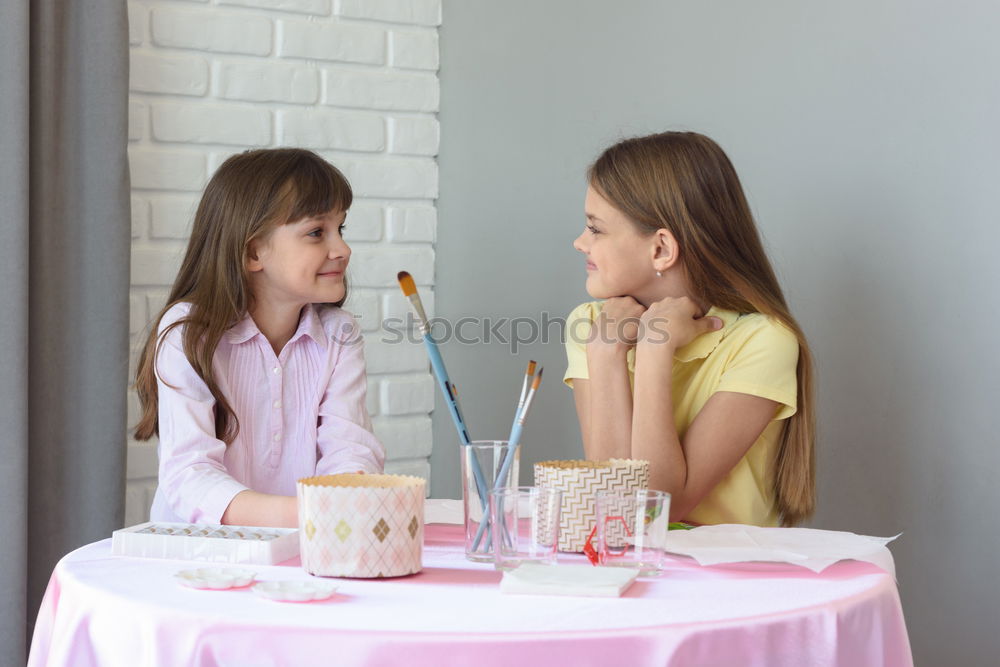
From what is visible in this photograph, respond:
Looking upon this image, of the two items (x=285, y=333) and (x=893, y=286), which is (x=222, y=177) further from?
(x=893, y=286)

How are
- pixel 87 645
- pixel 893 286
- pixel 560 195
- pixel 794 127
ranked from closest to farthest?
pixel 87 645 < pixel 893 286 < pixel 794 127 < pixel 560 195

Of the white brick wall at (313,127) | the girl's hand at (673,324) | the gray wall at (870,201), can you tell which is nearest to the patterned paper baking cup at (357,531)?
the girl's hand at (673,324)

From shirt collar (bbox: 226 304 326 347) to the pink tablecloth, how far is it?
65 cm

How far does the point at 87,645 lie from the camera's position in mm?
788

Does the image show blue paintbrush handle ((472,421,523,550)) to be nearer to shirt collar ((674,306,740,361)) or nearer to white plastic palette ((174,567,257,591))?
white plastic palette ((174,567,257,591))

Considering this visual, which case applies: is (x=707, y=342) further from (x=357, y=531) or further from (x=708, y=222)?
(x=357, y=531)

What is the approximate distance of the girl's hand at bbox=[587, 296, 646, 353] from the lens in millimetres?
1394

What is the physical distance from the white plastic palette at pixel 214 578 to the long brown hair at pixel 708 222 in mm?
787

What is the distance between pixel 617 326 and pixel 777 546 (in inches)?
20.5

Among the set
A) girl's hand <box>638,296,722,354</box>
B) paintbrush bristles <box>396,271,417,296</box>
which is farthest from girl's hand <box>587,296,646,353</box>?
paintbrush bristles <box>396,271,417,296</box>

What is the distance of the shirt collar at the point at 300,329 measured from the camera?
4.93 feet

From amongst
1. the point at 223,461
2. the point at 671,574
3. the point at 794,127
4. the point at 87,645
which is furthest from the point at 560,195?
the point at 87,645

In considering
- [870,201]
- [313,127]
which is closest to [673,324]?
[870,201]

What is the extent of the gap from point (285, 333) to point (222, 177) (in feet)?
0.82
